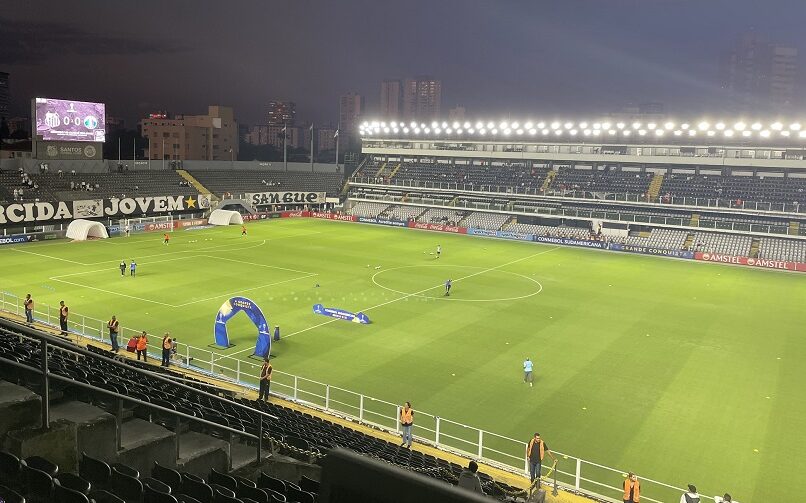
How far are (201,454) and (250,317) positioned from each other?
19398mm

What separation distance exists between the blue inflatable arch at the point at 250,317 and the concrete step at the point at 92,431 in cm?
1857

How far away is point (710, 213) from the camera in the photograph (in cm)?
6919

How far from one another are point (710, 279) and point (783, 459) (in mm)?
34534

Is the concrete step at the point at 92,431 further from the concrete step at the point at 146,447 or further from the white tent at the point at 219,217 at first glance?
the white tent at the point at 219,217

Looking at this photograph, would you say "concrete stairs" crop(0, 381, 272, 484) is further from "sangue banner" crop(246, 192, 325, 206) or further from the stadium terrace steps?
"sangue banner" crop(246, 192, 325, 206)

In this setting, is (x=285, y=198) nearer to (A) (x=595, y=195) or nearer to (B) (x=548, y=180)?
(B) (x=548, y=180)

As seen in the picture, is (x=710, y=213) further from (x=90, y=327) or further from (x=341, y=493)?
(x=341, y=493)

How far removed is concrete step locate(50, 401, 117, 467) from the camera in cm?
766

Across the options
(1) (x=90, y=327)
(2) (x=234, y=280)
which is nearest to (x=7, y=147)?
(2) (x=234, y=280)

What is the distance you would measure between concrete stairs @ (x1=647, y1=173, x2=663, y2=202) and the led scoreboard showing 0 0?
61.7 meters

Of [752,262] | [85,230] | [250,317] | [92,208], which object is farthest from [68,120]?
[752,262]

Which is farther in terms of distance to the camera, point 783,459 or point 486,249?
point 486,249

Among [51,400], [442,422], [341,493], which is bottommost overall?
[442,422]

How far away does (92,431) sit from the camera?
7.76 metres
